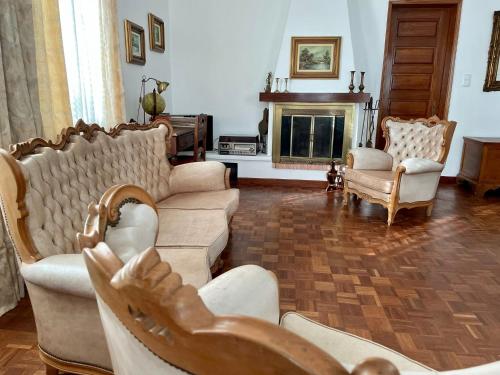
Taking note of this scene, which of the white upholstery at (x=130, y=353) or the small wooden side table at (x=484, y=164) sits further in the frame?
the small wooden side table at (x=484, y=164)

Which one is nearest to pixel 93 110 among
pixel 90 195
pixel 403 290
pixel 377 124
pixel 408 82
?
pixel 90 195

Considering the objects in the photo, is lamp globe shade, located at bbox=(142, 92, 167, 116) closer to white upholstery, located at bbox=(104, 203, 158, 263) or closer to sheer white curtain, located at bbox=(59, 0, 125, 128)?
sheer white curtain, located at bbox=(59, 0, 125, 128)

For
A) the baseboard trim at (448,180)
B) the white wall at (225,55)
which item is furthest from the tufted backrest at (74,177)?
the baseboard trim at (448,180)

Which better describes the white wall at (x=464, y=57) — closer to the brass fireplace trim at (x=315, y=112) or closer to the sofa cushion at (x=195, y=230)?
the brass fireplace trim at (x=315, y=112)

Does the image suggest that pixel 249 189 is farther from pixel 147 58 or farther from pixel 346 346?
pixel 346 346

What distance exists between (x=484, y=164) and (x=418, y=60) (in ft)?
5.26

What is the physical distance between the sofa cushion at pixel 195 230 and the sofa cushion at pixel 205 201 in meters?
0.11

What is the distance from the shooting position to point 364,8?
4.68 metres

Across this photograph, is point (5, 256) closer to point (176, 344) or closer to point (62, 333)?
point (62, 333)

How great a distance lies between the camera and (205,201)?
2490 mm

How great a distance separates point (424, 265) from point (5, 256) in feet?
8.40

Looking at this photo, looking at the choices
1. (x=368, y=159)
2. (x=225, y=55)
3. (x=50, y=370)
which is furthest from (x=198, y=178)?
(x=225, y=55)

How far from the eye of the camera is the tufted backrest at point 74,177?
55.0 inches

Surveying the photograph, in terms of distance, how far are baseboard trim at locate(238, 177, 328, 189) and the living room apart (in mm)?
19
